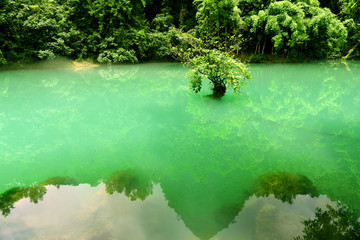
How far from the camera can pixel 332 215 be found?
314 cm

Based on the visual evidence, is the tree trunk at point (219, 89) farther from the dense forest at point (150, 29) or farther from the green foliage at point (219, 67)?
the dense forest at point (150, 29)

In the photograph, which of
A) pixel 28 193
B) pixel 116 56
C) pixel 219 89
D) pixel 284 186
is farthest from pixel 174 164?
pixel 116 56

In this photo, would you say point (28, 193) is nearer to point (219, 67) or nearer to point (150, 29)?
point (219, 67)

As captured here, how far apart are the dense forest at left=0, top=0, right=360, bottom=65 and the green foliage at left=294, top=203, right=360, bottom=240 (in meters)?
12.2

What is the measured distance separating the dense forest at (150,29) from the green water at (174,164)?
807 centimetres

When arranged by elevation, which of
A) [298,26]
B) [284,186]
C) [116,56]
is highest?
[298,26]

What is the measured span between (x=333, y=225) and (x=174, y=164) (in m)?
2.55

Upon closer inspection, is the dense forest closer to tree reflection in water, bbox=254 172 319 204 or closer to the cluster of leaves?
the cluster of leaves

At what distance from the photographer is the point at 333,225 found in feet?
9.71

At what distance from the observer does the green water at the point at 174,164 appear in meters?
3.08

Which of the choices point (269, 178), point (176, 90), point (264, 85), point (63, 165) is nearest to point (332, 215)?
point (269, 178)

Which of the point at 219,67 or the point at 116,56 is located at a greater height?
the point at 219,67

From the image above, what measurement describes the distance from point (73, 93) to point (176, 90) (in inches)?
164

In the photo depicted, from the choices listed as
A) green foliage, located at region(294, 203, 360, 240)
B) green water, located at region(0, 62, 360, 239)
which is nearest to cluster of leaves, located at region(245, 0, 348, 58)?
green water, located at region(0, 62, 360, 239)
